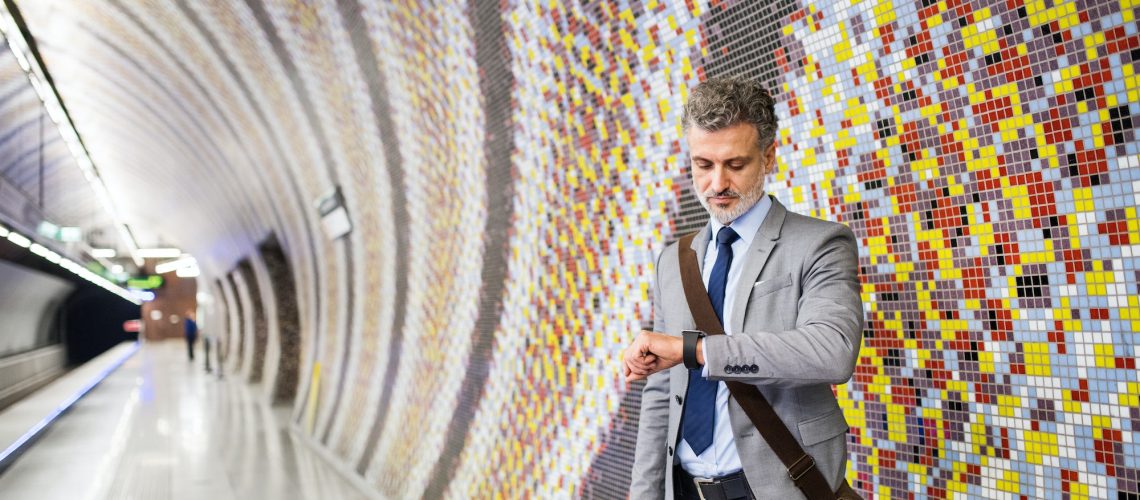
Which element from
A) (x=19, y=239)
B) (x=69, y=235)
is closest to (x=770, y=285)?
(x=19, y=239)

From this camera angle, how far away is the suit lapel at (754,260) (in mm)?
1584

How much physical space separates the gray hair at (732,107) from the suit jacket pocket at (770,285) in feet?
0.82

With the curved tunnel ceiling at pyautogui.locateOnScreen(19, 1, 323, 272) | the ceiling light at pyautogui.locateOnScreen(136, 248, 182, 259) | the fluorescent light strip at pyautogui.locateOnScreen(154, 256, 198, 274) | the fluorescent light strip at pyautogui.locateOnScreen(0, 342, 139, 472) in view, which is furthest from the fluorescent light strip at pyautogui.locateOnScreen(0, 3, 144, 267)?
the ceiling light at pyautogui.locateOnScreen(136, 248, 182, 259)

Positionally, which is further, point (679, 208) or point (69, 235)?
point (69, 235)

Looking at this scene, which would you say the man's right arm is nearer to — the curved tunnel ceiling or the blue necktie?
the blue necktie

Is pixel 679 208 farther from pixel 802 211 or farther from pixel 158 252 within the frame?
pixel 158 252

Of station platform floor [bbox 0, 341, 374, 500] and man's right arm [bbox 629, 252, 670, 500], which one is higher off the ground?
man's right arm [bbox 629, 252, 670, 500]

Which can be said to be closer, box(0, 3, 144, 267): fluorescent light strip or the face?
the face

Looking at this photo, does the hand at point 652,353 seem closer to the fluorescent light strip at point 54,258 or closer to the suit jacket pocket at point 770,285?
the suit jacket pocket at point 770,285

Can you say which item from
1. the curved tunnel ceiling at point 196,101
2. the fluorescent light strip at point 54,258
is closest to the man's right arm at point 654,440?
the curved tunnel ceiling at point 196,101

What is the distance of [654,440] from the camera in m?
1.81

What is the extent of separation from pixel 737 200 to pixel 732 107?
18cm

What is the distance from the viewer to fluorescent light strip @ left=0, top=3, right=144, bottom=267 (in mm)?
9297

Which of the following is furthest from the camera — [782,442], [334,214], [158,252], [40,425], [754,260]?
[158,252]
